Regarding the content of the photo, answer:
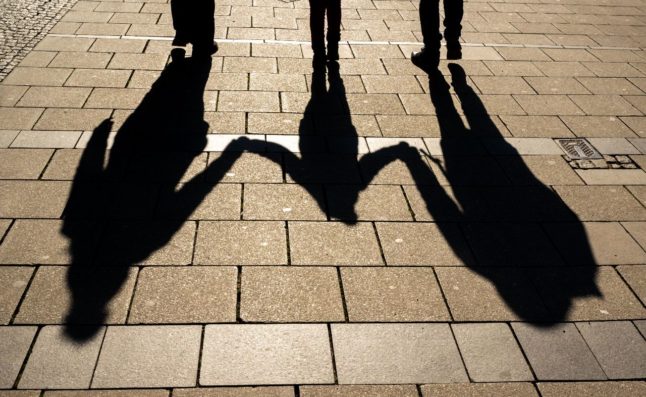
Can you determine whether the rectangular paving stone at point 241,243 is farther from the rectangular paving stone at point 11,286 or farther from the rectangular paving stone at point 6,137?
the rectangular paving stone at point 6,137

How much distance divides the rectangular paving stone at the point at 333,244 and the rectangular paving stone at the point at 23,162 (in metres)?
2.11

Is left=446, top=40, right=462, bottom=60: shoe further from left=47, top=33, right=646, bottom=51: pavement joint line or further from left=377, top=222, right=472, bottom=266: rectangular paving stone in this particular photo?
left=377, top=222, right=472, bottom=266: rectangular paving stone

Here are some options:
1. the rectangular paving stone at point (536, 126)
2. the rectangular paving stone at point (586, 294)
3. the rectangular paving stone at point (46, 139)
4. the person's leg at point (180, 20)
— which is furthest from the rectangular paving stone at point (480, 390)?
the person's leg at point (180, 20)

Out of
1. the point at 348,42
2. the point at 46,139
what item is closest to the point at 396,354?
the point at 46,139

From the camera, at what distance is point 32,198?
13.9 ft

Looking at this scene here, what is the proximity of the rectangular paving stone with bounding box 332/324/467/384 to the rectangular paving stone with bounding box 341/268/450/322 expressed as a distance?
0.08 meters

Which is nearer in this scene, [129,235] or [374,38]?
[129,235]

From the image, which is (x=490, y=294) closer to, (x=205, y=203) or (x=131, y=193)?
(x=205, y=203)

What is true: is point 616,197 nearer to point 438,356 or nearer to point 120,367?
point 438,356

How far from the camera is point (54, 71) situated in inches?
244

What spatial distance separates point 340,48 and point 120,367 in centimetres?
516

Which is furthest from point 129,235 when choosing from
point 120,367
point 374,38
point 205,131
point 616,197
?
point 374,38

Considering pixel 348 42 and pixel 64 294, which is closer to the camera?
pixel 64 294

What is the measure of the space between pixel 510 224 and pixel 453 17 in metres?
3.24
